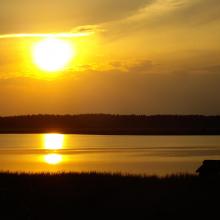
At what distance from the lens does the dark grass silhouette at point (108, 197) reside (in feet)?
45.9

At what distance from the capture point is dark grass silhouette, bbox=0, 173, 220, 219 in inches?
551

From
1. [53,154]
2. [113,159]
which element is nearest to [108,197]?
[113,159]

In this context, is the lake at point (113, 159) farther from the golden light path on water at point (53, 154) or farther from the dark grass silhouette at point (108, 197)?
the dark grass silhouette at point (108, 197)

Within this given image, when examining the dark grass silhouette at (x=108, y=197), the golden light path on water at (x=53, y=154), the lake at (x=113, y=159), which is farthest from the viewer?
the golden light path on water at (x=53, y=154)

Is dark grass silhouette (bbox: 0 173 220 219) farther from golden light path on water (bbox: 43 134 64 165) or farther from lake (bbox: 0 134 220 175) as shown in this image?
golden light path on water (bbox: 43 134 64 165)

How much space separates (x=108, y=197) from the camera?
1661 centimetres

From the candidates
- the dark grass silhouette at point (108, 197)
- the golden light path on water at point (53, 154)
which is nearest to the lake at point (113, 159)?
the golden light path on water at point (53, 154)

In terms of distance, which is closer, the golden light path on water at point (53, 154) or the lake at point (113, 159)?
the lake at point (113, 159)

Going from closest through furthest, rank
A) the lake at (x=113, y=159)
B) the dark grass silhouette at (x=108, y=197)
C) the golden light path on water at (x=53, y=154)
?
the dark grass silhouette at (x=108, y=197), the lake at (x=113, y=159), the golden light path on water at (x=53, y=154)

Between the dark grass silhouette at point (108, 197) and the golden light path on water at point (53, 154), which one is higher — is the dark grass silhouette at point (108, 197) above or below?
below

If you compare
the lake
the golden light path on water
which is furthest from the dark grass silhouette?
the golden light path on water

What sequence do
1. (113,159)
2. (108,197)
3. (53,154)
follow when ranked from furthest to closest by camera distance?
(53,154) → (113,159) → (108,197)

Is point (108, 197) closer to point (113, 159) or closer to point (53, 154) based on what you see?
point (113, 159)

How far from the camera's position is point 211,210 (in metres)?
14.1
